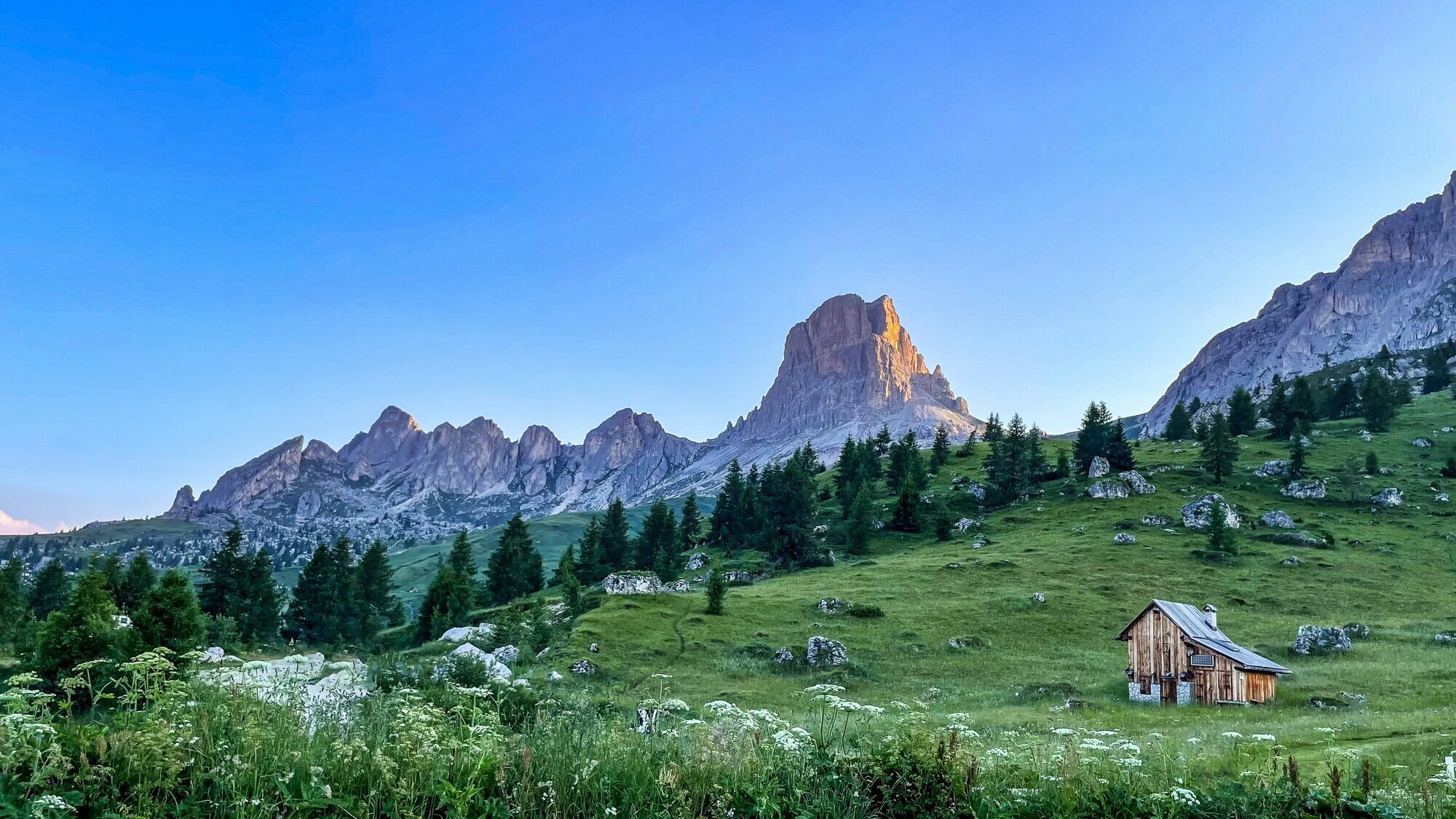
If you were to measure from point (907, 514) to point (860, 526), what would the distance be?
11.4 metres

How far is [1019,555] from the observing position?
7962cm

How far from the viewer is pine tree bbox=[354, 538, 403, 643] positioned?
77750 mm

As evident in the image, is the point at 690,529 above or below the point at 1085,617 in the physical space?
above

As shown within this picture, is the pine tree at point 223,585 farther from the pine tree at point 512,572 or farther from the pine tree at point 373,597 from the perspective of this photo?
the pine tree at point 512,572

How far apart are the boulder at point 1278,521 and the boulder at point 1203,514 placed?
278 cm

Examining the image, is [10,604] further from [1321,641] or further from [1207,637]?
[1321,641]

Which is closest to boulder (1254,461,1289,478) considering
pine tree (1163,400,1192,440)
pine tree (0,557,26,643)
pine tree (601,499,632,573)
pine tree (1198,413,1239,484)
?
pine tree (1198,413,1239,484)

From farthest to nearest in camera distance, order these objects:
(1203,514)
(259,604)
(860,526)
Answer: (860,526), (1203,514), (259,604)

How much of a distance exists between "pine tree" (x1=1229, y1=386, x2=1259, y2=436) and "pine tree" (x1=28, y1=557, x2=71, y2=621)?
6715 inches

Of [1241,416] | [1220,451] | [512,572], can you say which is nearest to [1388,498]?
[1220,451]

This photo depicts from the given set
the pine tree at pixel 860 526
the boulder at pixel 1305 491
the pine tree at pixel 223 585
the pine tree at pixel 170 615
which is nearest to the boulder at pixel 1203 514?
the boulder at pixel 1305 491

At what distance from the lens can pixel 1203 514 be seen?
87.8m

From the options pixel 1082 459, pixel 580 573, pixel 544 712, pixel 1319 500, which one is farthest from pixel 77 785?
pixel 1082 459

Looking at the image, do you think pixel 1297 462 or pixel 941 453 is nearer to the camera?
pixel 1297 462
